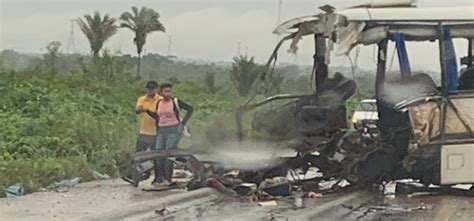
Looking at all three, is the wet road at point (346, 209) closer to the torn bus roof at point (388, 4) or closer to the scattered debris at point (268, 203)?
the scattered debris at point (268, 203)

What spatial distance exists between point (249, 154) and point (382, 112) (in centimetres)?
181

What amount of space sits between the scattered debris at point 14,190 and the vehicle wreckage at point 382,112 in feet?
7.08

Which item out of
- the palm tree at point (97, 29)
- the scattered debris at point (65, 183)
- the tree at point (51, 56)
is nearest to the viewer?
the scattered debris at point (65, 183)

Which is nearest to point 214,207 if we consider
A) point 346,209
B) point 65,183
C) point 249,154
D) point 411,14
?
point 346,209

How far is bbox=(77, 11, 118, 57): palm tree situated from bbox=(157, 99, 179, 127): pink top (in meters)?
4.79

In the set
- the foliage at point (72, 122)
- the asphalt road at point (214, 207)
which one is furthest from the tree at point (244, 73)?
the asphalt road at point (214, 207)

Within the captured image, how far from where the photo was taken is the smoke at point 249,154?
11461 mm

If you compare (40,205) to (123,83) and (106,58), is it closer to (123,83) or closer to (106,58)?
(123,83)

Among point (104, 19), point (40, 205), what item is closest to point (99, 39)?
point (104, 19)

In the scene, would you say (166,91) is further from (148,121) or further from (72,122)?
(72,122)

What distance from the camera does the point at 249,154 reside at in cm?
1170

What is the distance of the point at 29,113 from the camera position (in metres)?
17.5

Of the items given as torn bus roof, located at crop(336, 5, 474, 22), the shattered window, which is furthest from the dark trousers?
torn bus roof, located at crop(336, 5, 474, 22)

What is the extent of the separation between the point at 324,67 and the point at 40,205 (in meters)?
3.76
